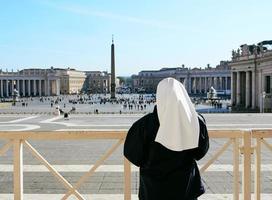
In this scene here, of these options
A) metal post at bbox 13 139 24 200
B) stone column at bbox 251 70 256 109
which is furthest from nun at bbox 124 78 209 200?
stone column at bbox 251 70 256 109

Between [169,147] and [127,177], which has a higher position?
[169,147]

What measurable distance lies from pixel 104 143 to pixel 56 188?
7.47 meters

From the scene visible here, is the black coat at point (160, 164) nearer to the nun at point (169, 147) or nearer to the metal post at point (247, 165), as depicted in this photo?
the nun at point (169, 147)

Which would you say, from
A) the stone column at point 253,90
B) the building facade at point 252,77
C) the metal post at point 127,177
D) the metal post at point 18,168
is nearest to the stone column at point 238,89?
the building facade at point 252,77

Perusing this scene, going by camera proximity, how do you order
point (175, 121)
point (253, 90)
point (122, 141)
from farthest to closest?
point (253, 90) → point (122, 141) → point (175, 121)

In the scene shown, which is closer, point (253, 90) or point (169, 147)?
point (169, 147)

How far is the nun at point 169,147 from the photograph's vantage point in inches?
147

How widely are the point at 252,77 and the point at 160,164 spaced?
82115 mm

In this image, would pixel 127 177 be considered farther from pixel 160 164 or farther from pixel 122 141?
pixel 160 164

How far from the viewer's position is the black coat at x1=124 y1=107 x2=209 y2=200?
380cm

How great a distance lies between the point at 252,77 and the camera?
270 feet

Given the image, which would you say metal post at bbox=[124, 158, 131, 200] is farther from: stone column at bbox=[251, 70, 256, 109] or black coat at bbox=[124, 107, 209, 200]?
stone column at bbox=[251, 70, 256, 109]

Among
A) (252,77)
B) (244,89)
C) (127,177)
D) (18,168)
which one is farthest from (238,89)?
(18,168)

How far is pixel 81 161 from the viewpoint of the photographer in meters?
11.1
